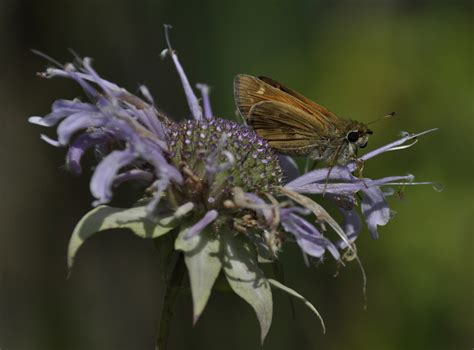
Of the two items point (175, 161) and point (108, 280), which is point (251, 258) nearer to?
point (175, 161)

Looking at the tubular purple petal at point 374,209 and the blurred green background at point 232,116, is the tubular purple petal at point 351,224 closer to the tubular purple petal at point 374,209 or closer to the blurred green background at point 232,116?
the tubular purple petal at point 374,209

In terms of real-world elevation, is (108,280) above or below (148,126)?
below

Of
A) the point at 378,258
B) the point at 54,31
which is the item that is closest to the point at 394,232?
the point at 378,258

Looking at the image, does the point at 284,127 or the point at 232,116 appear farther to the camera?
the point at 232,116

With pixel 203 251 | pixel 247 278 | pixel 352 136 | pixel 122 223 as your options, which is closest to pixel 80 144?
pixel 122 223

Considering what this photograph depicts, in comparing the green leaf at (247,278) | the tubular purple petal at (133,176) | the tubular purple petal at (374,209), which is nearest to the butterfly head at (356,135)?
the tubular purple petal at (374,209)

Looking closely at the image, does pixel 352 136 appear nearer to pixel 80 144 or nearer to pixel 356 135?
pixel 356 135
